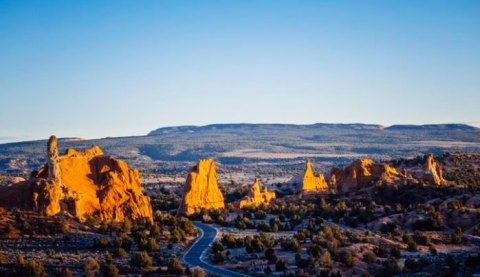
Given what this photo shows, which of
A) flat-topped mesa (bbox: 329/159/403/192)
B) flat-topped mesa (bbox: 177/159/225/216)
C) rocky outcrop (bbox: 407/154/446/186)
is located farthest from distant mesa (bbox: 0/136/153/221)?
rocky outcrop (bbox: 407/154/446/186)

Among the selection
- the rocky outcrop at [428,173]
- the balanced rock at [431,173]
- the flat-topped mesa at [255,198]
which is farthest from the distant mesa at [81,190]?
the balanced rock at [431,173]

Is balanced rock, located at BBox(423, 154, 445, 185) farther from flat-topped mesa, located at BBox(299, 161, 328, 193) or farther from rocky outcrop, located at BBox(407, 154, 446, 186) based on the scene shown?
flat-topped mesa, located at BBox(299, 161, 328, 193)

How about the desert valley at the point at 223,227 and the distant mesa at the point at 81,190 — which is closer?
the desert valley at the point at 223,227

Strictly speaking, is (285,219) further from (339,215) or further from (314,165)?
(314,165)

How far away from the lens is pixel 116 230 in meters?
36.7

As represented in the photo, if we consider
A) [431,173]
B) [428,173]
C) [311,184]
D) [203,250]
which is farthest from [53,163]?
[431,173]

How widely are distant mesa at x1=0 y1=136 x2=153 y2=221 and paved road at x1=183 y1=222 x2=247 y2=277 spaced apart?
15.6 feet

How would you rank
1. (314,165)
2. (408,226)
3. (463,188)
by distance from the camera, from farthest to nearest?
(314,165) < (463,188) < (408,226)

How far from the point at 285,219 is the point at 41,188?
84.2 feet

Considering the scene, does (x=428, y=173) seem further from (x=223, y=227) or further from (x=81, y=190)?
(x=81, y=190)

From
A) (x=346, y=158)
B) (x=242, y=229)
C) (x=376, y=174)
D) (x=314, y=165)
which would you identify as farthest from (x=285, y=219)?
(x=346, y=158)

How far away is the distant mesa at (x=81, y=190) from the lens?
35844mm

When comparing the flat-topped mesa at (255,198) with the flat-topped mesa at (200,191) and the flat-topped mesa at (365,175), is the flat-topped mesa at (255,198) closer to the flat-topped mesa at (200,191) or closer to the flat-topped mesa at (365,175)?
the flat-topped mesa at (200,191)

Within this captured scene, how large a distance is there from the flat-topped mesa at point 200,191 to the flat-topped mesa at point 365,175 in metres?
16.2
